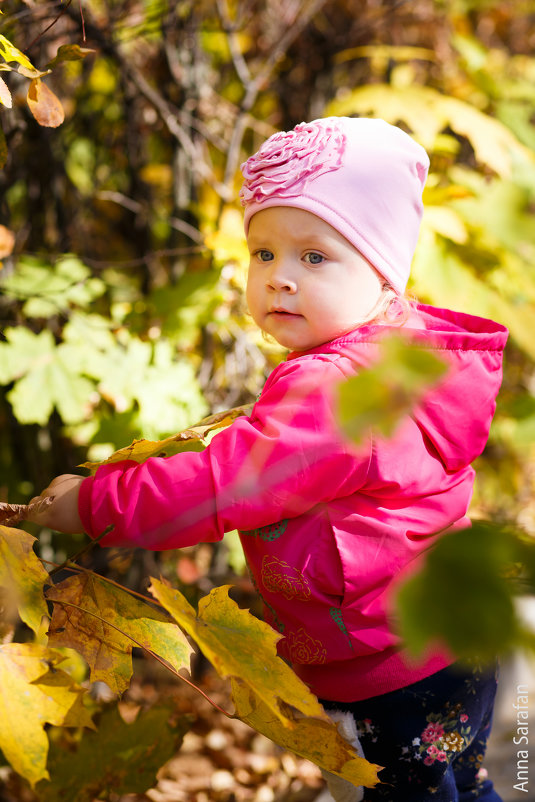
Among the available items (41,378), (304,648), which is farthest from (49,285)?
(304,648)

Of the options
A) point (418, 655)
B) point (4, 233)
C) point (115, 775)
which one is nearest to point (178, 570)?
point (115, 775)

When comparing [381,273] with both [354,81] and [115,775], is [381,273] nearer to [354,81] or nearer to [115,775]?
[115,775]

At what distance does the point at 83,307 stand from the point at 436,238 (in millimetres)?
1046

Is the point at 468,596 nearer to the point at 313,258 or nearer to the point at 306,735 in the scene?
the point at 306,735

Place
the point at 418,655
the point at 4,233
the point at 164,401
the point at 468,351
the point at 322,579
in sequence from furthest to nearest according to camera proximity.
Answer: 1. the point at 164,401
2. the point at 4,233
3. the point at 468,351
4. the point at 322,579
5. the point at 418,655

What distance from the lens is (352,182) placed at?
1.21 m

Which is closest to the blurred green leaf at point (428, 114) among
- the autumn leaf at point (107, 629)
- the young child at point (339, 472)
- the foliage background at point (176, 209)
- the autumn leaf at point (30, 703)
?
the foliage background at point (176, 209)

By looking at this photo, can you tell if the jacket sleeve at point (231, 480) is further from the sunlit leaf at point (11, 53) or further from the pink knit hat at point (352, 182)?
the sunlit leaf at point (11, 53)

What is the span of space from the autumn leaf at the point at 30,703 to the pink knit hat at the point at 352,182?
754 mm

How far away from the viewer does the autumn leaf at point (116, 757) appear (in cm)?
142

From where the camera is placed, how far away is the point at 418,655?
44 centimetres

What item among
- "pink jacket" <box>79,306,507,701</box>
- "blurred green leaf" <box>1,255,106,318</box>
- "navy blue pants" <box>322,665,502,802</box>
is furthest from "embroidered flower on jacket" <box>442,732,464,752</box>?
→ "blurred green leaf" <box>1,255,106,318</box>

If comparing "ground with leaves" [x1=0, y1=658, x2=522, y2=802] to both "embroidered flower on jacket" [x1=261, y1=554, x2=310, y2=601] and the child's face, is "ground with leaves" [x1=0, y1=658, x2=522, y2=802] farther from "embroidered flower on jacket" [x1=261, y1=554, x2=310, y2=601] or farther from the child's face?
the child's face

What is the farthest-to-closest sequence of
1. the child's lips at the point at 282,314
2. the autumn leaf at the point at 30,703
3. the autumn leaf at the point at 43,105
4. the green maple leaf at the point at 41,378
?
1. the green maple leaf at the point at 41,378
2. the child's lips at the point at 282,314
3. the autumn leaf at the point at 43,105
4. the autumn leaf at the point at 30,703
